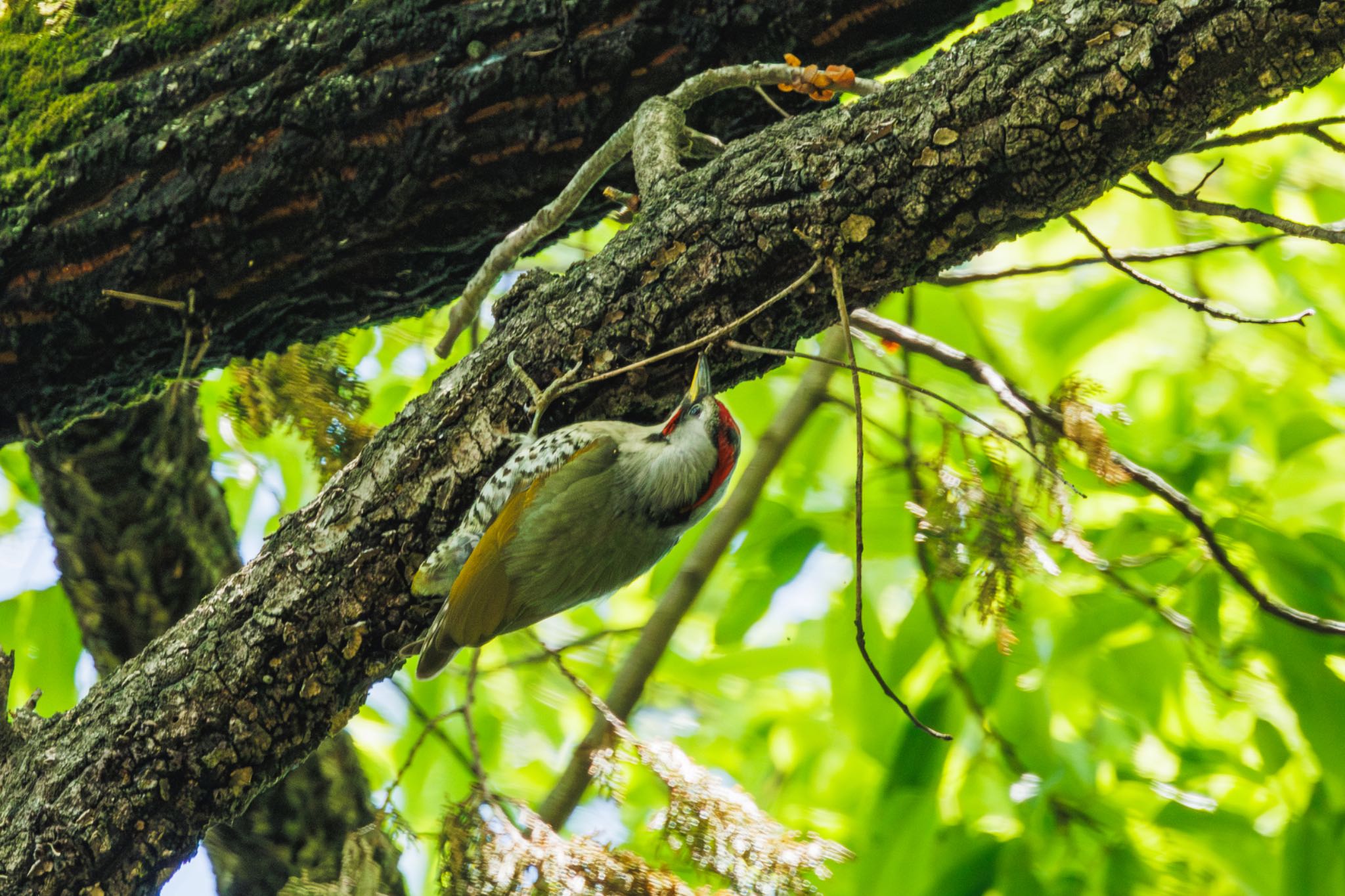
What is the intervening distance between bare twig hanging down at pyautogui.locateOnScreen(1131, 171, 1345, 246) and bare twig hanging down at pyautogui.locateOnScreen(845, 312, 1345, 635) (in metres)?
0.71

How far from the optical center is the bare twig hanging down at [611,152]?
2.47 meters

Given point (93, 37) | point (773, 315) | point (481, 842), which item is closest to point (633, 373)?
point (773, 315)

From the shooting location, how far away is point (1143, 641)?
289cm

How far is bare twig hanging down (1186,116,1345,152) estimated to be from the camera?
225cm

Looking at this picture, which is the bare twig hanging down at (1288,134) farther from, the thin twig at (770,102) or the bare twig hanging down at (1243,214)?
the thin twig at (770,102)

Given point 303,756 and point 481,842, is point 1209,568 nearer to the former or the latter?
point 481,842

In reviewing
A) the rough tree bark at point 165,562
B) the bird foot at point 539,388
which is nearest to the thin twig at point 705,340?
the bird foot at point 539,388

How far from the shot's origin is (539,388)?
223cm

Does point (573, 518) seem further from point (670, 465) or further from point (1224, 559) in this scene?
point (1224, 559)

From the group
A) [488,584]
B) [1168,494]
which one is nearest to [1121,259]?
[1168,494]

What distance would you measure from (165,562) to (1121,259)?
145 inches

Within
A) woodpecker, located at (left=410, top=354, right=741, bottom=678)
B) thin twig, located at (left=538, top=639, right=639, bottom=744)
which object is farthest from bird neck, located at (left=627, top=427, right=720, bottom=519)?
thin twig, located at (left=538, top=639, right=639, bottom=744)

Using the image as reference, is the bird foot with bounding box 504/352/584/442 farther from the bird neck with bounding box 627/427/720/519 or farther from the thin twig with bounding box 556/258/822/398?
the bird neck with bounding box 627/427/720/519

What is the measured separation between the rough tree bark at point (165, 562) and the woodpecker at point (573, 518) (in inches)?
73.0
